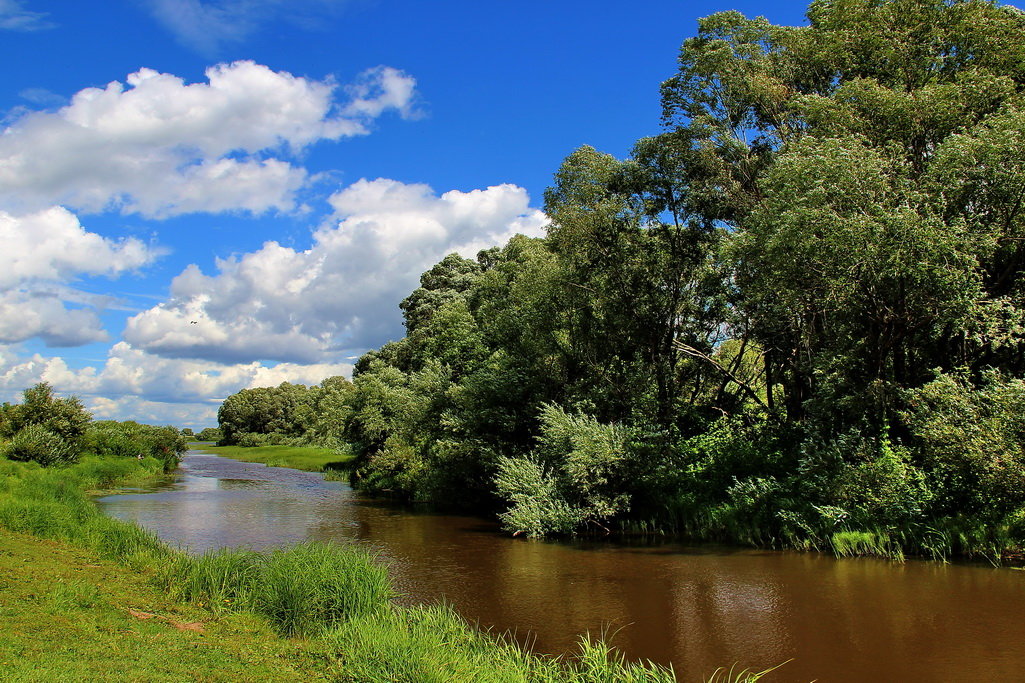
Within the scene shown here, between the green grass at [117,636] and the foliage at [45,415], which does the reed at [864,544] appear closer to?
the green grass at [117,636]

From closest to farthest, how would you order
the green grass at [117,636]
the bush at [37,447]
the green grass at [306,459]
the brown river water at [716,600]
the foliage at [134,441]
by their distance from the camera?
the green grass at [117,636] → the brown river water at [716,600] → the bush at [37,447] → the foliage at [134,441] → the green grass at [306,459]

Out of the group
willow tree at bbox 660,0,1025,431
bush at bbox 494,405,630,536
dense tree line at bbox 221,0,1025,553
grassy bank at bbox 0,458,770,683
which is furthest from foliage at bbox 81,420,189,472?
willow tree at bbox 660,0,1025,431

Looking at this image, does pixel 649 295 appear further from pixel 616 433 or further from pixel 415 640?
pixel 415 640

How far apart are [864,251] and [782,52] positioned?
13131 mm

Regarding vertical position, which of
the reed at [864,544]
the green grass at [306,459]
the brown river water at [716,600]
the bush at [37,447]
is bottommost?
the green grass at [306,459]

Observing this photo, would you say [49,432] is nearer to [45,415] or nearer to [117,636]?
[45,415]

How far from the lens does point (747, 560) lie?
19.9 metres

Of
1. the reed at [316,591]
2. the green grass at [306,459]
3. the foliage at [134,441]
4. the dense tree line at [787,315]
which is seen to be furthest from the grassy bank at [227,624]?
the green grass at [306,459]

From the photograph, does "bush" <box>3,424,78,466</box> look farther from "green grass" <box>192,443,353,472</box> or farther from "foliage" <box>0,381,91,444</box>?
"green grass" <box>192,443,353,472</box>

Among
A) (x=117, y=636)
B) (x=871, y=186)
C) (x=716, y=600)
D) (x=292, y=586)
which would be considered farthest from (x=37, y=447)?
(x=871, y=186)

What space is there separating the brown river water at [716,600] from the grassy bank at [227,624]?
4.82 ft

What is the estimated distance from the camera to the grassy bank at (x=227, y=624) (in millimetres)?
8617

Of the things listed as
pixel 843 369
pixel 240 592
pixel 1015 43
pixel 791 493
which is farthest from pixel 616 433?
pixel 1015 43

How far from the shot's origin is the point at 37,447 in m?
35.5
